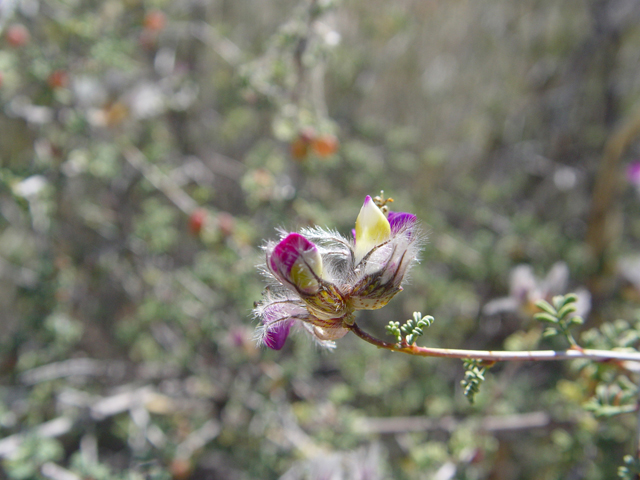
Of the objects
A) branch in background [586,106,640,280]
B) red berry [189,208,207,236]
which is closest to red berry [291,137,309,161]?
red berry [189,208,207,236]

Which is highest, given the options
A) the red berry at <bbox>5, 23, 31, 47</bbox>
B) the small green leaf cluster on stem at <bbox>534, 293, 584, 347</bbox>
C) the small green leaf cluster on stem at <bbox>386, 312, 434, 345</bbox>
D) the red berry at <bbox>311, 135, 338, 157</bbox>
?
the red berry at <bbox>5, 23, 31, 47</bbox>

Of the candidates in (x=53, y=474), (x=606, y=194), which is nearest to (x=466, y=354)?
(x=53, y=474)

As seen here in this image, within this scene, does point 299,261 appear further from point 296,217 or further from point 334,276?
point 296,217

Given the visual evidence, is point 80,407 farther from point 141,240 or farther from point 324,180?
point 324,180

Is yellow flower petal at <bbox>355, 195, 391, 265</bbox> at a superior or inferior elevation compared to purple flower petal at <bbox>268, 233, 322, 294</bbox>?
superior

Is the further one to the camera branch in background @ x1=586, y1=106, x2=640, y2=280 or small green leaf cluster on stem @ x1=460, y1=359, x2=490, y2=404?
branch in background @ x1=586, y1=106, x2=640, y2=280

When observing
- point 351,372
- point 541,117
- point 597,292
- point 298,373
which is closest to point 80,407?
point 298,373

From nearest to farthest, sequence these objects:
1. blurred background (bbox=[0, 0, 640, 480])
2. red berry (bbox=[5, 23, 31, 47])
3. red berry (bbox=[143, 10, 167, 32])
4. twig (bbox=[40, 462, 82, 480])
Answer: twig (bbox=[40, 462, 82, 480])
blurred background (bbox=[0, 0, 640, 480])
red berry (bbox=[5, 23, 31, 47])
red berry (bbox=[143, 10, 167, 32])

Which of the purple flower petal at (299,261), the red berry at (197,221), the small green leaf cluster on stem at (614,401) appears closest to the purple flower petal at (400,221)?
the purple flower petal at (299,261)

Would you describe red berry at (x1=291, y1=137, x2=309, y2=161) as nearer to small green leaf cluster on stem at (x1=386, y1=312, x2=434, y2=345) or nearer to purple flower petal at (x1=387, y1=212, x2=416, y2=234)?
purple flower petal at (x1=387, y1=212, x2=416, y2=234)
